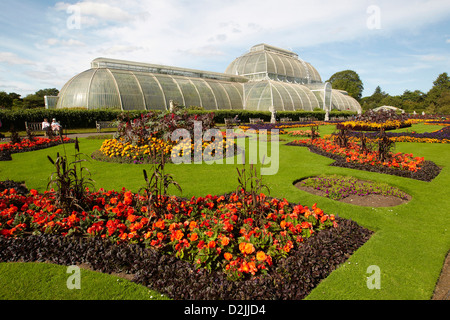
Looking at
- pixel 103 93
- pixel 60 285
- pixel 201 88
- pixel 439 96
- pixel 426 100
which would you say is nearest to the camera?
pixel 60 285

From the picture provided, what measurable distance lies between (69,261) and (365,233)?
4.26 m

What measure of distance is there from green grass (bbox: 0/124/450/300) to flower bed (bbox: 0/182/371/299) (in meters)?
0.31

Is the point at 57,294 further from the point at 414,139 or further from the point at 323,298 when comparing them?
the point at 414,139

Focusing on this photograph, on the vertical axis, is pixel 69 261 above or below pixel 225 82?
below

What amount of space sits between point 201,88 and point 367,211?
100 ft

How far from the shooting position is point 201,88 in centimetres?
3303

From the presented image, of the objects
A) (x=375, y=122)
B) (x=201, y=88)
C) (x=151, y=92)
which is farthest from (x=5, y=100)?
(x=375, y=122)

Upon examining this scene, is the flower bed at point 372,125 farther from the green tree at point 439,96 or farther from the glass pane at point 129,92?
the green tree at point 439,96

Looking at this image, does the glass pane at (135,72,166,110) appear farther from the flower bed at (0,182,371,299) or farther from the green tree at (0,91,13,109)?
the green tree at (0,91,13,109)

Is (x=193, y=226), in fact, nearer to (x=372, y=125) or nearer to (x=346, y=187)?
(x=346, y=187)

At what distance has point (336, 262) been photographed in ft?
10.6

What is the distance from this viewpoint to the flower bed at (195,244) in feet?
9.34

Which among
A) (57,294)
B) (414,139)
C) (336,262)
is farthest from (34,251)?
(414,139)

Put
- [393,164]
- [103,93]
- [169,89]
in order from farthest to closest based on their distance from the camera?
[169,89]
[103,93]
[393,164]
